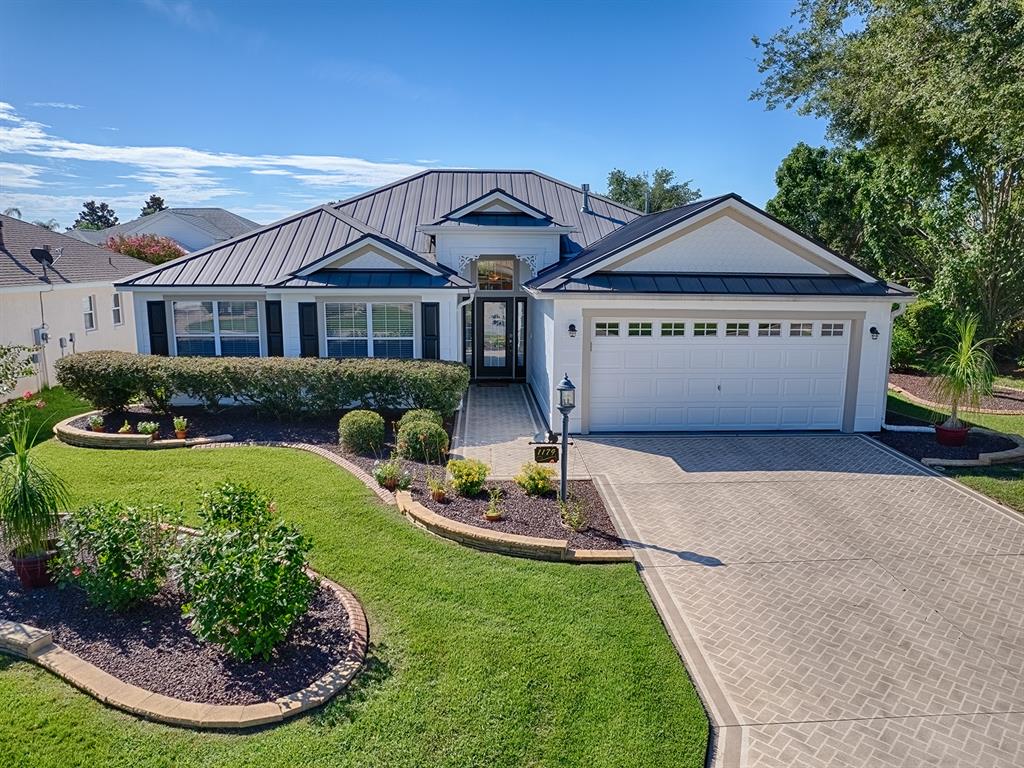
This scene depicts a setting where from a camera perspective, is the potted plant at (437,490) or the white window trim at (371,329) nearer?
the potted plant at (437,490)

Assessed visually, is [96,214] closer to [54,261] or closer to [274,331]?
[54,261]

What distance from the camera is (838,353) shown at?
14.0 meters

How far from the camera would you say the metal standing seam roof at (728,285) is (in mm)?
13281

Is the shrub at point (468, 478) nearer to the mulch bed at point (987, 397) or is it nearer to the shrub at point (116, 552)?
the shrub at point (116, 552)

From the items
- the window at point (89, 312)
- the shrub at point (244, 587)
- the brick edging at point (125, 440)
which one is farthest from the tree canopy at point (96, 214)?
the shrub at point (244, 587)

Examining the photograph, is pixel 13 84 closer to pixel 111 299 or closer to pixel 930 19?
pixel 111 299

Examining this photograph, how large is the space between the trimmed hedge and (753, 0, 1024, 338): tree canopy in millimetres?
11653

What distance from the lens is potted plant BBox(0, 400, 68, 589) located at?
6.71 meters

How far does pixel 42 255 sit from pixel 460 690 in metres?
22.3

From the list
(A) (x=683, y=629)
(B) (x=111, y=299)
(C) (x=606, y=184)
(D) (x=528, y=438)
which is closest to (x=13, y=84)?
(B) (x=111, y=299)

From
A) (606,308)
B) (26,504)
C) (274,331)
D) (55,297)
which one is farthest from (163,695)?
(55,297)

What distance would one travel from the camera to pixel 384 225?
19672 mm

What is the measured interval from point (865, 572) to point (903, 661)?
1.85m

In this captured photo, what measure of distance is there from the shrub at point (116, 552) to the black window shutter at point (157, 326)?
33.2 ft
